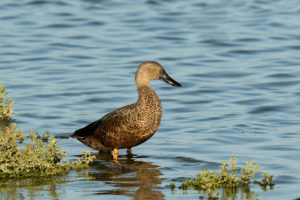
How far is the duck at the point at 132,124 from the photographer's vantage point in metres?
8.91

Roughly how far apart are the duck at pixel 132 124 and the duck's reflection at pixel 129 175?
0.63ft

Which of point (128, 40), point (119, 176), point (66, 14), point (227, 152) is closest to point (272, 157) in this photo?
point (227, 152)

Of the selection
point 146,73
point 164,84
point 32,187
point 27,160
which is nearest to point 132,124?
point 146,73

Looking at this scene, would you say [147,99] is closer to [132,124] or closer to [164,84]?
[132,124]

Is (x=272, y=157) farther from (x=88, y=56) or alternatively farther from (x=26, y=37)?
(x=26, y=37)

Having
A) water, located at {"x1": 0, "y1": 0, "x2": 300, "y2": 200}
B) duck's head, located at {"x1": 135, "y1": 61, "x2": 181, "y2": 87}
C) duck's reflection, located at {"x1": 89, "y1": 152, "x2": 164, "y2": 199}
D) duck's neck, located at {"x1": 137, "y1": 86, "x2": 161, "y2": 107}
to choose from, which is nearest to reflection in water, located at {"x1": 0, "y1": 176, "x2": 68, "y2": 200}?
water, located at {"x1": 0, "y1": 0, "x2": 300, "y2": 200}

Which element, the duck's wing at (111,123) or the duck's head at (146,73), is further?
the duck's head at (146,73)

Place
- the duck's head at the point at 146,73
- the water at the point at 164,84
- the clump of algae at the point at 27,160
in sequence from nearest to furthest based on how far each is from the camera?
the clump of algae at the point at 27,160 < the water at the point at 164,84 < the duck's head at the point at 146,73

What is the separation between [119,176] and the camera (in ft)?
27.4

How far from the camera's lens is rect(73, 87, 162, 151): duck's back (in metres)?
8.91

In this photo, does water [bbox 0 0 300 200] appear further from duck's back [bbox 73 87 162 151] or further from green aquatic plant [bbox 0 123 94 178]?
duck's back [bbox 73 87 162 151]

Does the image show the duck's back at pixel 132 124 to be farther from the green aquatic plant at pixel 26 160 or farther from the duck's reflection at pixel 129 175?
the green aquatic plant at pixel 26 160

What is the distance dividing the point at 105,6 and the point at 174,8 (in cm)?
252

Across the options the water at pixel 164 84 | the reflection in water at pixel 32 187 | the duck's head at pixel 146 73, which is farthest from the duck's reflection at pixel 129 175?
the duck's head at pixel 146 73
